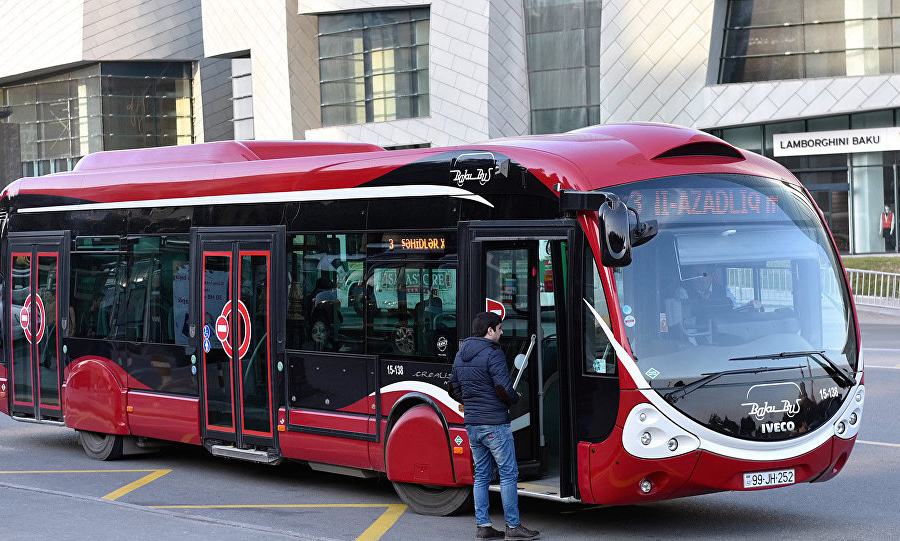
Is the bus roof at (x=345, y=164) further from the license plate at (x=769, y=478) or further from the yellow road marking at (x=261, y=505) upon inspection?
Result: the yellow road marking at (x=261, y=505)

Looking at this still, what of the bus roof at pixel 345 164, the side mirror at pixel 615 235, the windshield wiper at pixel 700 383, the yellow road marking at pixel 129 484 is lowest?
the yellow road marking at pixel 129 484

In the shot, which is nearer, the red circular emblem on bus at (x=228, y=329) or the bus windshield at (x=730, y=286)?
the bus windshield at (x=730, y=286)

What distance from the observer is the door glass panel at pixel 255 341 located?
10844 mm

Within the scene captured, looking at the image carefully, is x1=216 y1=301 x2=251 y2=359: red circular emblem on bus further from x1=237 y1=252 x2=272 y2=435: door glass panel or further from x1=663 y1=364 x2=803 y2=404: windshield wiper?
x1=663 y1=364 x2=803 y2=404: windshield wiper

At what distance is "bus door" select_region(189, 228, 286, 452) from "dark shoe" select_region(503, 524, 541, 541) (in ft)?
10.0

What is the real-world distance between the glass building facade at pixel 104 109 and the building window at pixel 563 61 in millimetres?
24819

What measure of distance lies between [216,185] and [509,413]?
422 centimetres

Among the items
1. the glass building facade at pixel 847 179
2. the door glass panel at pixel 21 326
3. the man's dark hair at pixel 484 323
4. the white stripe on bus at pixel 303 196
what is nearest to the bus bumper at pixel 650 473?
the man's dark hair at pixel 484 323

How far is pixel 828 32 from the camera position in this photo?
40.3 m

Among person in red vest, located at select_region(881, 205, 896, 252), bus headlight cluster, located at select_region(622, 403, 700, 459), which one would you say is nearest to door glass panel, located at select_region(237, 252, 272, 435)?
bus headlight cluster, located at select_region(622, 403, 700, 459)

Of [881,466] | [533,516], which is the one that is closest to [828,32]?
[881,466]

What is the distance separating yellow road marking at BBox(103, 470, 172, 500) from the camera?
10675mm

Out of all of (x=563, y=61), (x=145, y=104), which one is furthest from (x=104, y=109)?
(x=563, y=61)

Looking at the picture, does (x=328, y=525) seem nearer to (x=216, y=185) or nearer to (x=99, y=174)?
(x=216, y=185)
